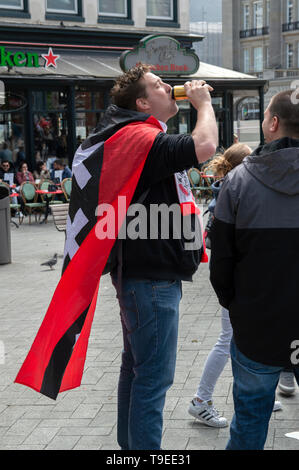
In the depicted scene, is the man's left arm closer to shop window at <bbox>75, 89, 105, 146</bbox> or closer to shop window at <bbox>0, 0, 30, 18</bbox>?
shop window at <bbox>75, 89, 105, 146</bbox>

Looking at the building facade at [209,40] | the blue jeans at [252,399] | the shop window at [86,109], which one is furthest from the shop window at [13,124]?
the building facade at [209,40]

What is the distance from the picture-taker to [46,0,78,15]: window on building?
66.2 ft

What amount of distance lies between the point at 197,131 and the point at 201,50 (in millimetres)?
84949

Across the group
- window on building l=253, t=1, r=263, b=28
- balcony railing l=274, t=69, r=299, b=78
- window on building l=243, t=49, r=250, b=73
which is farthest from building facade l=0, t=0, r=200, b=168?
window on building l=243, t=49, r=250, b=73

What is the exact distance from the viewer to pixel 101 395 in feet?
15.6

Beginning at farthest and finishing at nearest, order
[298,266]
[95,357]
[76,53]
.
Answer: [76,53]
[95,357]
[298,266]

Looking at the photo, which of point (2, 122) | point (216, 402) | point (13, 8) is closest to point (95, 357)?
point (216, 402)

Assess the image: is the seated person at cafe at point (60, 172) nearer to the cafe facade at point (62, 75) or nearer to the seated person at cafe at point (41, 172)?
the seated person at cafe at point (41, 172)

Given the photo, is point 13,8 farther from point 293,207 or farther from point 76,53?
point 293,207

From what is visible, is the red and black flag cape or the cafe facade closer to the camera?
the red and black flag cape

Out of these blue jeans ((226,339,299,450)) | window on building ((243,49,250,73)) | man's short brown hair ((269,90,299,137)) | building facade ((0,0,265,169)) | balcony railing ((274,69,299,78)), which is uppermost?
window on building ((243,49,250,73))

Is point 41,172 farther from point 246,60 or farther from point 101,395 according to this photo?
point 246,60

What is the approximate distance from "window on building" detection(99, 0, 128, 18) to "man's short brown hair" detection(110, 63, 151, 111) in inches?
752

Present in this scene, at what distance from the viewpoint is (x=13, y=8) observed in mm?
19500
